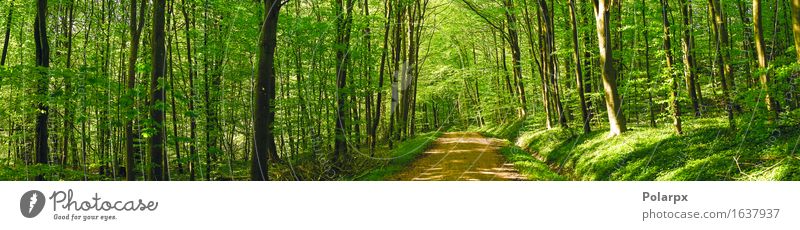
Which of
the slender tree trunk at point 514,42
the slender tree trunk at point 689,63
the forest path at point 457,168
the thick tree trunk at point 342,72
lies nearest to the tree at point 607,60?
the slender tree trunk at point 689,63

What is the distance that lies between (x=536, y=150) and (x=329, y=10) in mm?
6960

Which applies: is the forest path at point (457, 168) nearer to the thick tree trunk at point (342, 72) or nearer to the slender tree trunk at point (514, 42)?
the thick tree trunk at point (342, 72)

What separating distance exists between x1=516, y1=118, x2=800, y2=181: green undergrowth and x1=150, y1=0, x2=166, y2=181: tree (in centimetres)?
675

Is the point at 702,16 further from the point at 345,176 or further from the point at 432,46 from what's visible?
the point at 345,176

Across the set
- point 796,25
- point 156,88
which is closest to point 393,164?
point 156,88

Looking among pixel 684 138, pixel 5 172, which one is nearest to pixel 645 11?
pixel 684 138

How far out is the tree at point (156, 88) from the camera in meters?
6.92

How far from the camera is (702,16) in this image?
14328 millimetres

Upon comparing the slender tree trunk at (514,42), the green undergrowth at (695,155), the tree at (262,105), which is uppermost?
the slender tree trunk at (514,42)

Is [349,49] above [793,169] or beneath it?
above

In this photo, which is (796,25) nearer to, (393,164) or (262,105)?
(262,105)

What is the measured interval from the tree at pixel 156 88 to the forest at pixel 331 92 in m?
0.02

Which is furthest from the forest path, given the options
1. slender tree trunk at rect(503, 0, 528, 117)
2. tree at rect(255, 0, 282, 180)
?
slender tree trunk at rect(503, 0, 528, 117)
